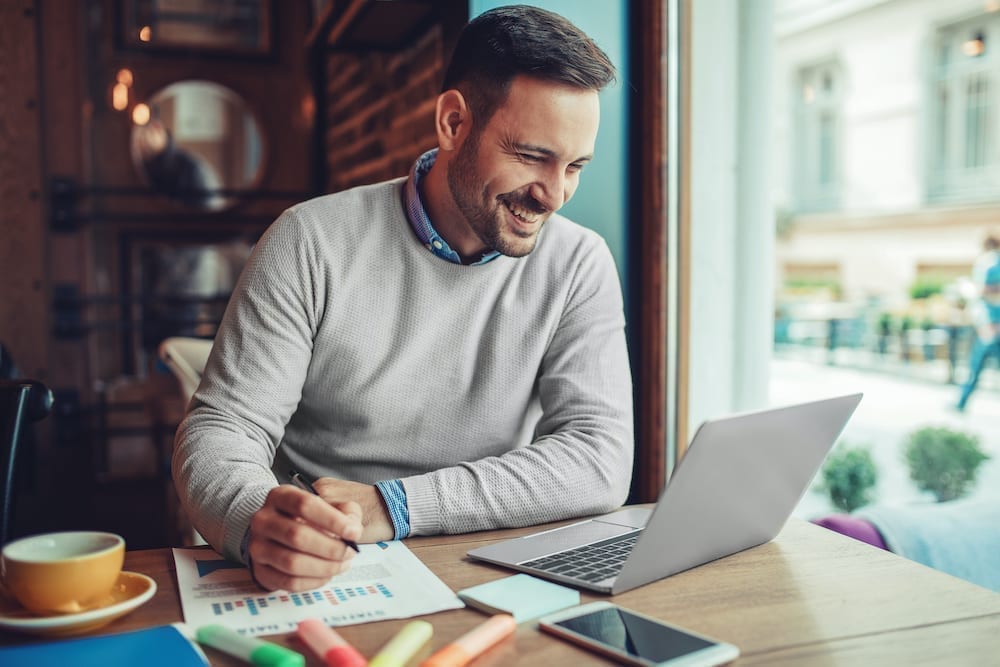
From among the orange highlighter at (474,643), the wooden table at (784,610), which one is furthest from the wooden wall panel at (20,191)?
the orange highlighter at (474,643)

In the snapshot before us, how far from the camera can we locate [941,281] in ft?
16.8

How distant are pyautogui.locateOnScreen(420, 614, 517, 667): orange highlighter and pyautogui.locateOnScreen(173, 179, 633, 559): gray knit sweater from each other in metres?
0.40

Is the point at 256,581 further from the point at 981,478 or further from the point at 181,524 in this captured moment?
the point at 981,478

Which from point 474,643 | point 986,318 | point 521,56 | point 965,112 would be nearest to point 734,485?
point 474,643

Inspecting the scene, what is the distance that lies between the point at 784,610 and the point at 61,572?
0.64m

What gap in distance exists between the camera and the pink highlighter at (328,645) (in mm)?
656

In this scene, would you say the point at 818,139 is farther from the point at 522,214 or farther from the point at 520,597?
the point at 520,597

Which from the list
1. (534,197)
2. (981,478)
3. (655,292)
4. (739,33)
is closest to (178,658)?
(534,197)

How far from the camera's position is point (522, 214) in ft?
4.49

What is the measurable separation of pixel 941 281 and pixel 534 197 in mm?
4544

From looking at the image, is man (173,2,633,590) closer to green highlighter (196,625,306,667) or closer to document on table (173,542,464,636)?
document on table (173,542,464,636)

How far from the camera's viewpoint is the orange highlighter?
66cm

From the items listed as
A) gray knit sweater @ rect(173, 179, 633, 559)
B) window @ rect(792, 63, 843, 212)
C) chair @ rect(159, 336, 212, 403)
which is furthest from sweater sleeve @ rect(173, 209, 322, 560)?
window @ rect(792, 63, 843, 212)

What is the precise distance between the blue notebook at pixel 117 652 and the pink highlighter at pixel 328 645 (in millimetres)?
80
